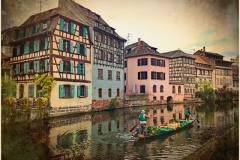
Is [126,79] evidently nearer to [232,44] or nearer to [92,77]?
[92,77]

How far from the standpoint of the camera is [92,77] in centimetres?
704

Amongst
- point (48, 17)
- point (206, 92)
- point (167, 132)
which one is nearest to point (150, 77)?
point (167, 132)

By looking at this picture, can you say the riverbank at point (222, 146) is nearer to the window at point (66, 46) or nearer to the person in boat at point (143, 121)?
the person in boat at point (143, 121)

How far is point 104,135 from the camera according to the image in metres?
6.24

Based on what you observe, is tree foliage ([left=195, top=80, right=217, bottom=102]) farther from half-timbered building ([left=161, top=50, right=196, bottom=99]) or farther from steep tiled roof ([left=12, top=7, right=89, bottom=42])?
steep tiled roof ([left=12, top=7, right=89, bottom=42])

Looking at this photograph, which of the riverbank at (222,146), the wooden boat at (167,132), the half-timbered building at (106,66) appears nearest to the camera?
the riverbank at (222,146)

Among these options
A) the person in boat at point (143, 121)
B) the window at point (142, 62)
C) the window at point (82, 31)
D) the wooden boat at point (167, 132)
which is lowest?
the wooden boat at point (167, 132)

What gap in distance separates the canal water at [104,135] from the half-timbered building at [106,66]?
448 millimetres

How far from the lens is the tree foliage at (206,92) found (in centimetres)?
746

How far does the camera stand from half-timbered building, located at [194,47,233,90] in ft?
23.3

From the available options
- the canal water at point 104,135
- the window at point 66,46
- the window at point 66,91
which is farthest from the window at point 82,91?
the window at point 66,46

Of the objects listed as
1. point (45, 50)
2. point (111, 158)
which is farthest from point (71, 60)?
point (111, 158)

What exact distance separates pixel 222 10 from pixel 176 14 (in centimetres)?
134

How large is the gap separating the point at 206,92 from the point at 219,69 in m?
0.74
